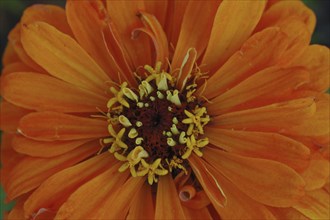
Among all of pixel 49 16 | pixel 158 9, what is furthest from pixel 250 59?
pixel 49 16

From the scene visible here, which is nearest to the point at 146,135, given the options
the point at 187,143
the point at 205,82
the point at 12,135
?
the point at 187,143

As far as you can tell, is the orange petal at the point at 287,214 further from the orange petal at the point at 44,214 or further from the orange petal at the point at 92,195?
the orange petal at the point at 44,214

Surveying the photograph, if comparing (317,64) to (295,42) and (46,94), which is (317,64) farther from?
(46,94)

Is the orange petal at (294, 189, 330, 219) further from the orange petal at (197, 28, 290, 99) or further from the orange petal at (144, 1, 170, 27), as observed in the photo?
the orange petal at (144, 1, 170, 27)

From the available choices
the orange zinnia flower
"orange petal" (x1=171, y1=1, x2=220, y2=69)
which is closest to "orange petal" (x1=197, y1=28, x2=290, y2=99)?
the orange zinnia flower

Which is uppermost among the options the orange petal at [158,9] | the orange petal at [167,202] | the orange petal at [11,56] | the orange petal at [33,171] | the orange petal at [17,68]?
the orange petal at [11,56]

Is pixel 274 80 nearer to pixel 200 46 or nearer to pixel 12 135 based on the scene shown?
pixel 200 46

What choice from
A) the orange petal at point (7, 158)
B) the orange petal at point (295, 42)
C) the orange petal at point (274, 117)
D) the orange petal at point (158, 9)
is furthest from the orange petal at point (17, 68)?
the orange petal at point (295, 42)
